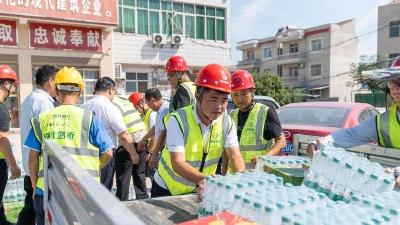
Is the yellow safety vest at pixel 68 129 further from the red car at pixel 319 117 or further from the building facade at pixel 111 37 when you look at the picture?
the building facade at pixel 111 37

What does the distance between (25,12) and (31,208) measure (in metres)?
11.9

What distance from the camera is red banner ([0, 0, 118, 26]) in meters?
13.2

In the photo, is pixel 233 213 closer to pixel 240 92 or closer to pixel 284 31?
pixel 240 92

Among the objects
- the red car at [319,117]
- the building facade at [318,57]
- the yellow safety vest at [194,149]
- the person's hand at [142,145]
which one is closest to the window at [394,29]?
the building facade at [318,57]

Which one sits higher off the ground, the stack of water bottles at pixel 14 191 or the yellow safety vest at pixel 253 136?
the yellow safety vest at pixel 253 136

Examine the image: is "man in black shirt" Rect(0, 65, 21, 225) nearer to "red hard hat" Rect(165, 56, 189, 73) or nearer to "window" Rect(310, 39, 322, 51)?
"red hard hat" Rect(165, 56, 189, 73)

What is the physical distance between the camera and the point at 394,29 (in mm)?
33719

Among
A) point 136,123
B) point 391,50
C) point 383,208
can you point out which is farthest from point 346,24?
point 383,208

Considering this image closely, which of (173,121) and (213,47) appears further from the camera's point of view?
(213,47)

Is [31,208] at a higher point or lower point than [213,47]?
lower

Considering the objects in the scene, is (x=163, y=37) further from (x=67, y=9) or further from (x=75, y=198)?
(x=75, y=198)

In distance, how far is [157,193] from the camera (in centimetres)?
243

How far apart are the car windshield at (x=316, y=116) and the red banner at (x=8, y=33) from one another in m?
11.3

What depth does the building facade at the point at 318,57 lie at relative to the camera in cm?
3834
